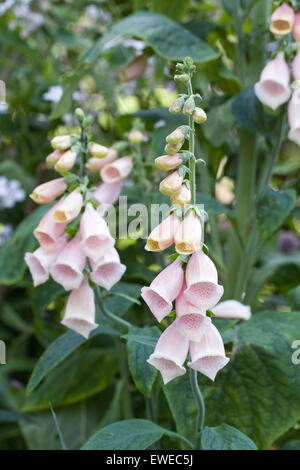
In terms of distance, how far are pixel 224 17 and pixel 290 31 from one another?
1.70 ft

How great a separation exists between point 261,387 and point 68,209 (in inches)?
13.2

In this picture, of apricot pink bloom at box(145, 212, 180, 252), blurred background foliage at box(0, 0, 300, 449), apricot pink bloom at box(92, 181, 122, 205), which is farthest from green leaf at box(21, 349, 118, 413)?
apricot pink bloom at box(145, 212, 180, 252)

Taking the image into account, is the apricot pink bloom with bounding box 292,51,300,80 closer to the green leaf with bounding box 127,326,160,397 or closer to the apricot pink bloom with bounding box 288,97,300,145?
the apricot pink bloom with bounding box 288,97,300,145

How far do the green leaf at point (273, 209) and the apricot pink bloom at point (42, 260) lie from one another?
312 mm

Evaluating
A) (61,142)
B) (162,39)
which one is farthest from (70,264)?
(162,39)

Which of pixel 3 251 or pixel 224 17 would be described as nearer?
pixel 3 251

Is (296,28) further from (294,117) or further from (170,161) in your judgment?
(170,161)

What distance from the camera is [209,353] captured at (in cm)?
52

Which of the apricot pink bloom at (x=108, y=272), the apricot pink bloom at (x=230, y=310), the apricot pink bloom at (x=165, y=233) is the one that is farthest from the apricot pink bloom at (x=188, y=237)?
the apricot pink bloom at (x=230, y=310)

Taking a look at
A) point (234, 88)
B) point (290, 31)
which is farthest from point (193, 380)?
point (234, 88)

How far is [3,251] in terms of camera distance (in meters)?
0.96

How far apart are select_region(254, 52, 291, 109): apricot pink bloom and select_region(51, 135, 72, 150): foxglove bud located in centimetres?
24

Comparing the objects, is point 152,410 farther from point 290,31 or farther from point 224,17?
point 224,17

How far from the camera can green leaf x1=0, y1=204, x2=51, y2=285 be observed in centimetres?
89
